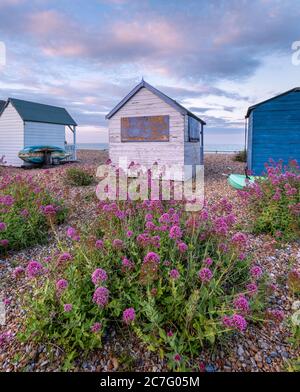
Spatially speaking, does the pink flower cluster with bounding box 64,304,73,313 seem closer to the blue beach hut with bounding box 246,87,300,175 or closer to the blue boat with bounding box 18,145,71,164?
the blue beach hut with bounding box 246,87,300,175

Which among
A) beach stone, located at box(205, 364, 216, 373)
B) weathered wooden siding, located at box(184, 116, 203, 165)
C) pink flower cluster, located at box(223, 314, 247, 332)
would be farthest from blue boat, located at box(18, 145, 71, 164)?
pink flower cluster, located at box(223, 314, 247, 332)

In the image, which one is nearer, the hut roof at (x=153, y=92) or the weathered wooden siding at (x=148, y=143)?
the hut roof at (x=153, y=92)

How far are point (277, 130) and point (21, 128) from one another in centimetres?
1429

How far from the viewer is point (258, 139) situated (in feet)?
36.4

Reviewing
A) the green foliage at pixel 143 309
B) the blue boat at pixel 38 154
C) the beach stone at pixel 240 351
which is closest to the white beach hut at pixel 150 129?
the blue boat at pixel 38 154

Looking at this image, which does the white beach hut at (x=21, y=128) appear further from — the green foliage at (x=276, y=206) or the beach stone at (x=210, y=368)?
the beach stone at (x=210, y=368)

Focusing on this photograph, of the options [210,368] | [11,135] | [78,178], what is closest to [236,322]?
[210,368]

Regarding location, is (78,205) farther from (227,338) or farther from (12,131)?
(12,131)

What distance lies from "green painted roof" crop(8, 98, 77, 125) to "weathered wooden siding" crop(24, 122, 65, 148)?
13.2 inches

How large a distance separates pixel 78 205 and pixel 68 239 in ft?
6.30

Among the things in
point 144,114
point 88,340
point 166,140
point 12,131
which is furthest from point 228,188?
point 12,131

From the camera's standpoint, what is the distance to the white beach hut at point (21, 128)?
1617cm

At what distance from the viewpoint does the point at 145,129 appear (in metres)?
11.3

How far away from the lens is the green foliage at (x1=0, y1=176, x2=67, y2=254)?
173 inches
